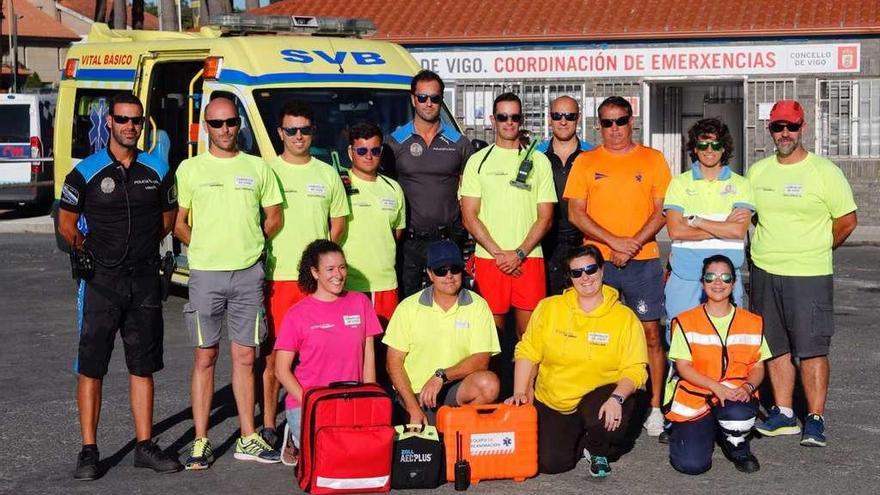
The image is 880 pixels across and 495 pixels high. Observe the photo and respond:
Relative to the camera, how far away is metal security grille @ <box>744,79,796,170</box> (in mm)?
21391

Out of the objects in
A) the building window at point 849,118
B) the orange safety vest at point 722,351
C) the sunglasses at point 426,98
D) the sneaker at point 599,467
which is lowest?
the sneaker at point 599,467

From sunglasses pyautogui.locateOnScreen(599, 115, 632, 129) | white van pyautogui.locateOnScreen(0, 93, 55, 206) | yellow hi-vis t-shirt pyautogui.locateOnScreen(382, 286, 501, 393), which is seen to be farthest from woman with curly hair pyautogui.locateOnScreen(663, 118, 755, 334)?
white van pyautogui.locateOnScreen(0, 93, 55, 206)

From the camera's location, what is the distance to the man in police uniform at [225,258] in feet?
24.1

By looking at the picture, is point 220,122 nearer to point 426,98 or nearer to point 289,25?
point 426,98

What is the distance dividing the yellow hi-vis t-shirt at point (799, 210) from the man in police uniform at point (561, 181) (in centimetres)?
121

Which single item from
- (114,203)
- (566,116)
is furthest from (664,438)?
(114,203)

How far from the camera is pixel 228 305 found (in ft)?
24.6

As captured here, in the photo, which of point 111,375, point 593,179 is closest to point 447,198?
point 593,179

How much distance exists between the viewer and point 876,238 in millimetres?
19078

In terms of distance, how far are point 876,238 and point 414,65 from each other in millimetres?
9568

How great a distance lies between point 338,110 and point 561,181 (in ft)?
10.4

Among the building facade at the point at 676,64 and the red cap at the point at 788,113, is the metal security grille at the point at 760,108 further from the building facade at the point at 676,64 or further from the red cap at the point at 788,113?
the red cap at the point at 788,113

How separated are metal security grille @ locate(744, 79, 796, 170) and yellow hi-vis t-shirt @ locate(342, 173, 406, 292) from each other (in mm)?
13969

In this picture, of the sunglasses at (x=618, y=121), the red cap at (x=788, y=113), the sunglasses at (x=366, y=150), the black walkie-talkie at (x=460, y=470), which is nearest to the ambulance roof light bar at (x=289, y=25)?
the sunglasses at (x=366, y=150)
